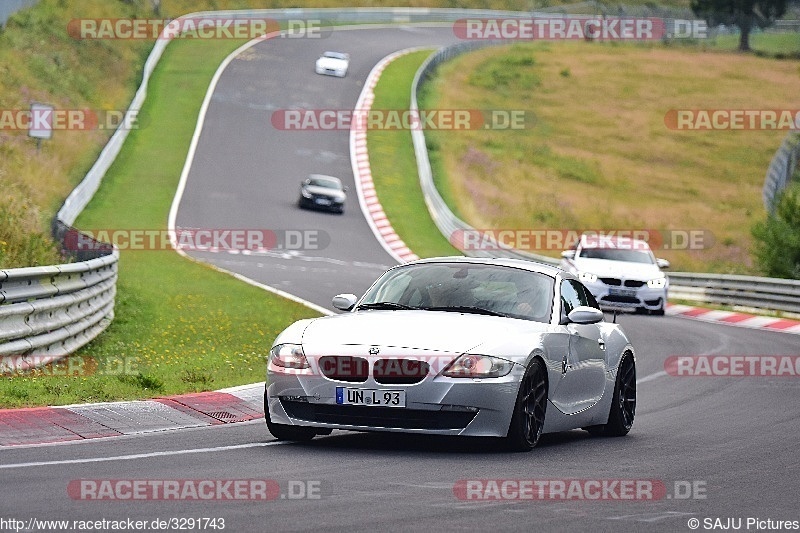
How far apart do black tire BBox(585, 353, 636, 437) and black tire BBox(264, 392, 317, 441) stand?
2858 millimetres

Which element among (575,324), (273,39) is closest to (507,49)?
(273,39)

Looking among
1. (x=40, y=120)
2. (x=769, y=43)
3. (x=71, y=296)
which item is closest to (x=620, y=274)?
(x=71, y=296)

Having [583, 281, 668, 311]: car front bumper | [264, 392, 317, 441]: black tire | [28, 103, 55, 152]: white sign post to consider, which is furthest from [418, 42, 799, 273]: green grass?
[264, 392, 317, 441]: black tire

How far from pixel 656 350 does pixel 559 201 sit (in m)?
33.9

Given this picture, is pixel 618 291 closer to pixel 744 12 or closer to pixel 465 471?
pixel 465 471

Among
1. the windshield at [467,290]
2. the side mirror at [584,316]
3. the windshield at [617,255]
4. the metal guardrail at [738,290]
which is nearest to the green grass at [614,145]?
the metal guardrail at [738,290]

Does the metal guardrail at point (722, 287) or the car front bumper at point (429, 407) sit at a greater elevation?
the car front bumper at point (429, 407)

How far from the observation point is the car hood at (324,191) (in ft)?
150

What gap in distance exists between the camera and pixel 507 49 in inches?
3514

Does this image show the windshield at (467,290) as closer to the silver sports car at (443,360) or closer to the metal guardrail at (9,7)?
the silver sports car at (443,360)

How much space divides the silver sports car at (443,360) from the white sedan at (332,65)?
5553 cm

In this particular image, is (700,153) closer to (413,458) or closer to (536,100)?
(536,100)

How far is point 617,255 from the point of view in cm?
3092

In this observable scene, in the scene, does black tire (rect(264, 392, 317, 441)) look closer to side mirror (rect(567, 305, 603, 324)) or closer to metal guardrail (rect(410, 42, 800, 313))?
side mirror (rect(567, 305, 603, 324))
